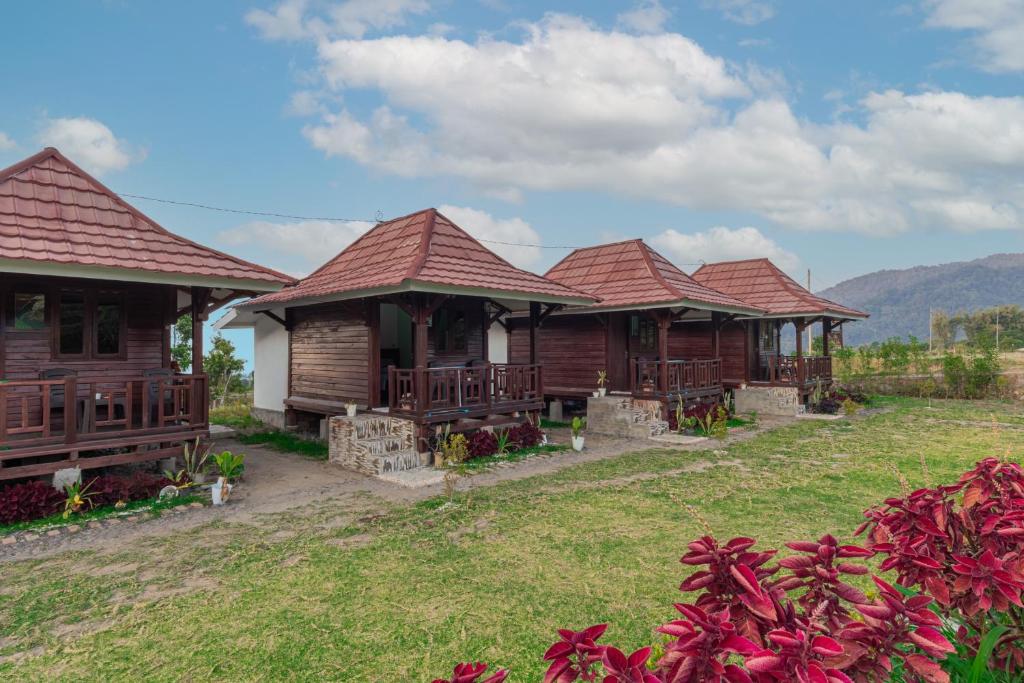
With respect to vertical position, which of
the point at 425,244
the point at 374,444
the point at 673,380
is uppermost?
the point at 425,244

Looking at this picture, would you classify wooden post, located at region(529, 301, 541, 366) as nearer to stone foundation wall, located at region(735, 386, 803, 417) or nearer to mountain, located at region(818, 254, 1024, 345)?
stone foundation wall, located at region(735, 386, 803, 417)

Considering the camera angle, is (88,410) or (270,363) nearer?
(88,410)

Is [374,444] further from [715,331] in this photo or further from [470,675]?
[715,331]

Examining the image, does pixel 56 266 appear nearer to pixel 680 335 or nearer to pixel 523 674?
pixel 523 674

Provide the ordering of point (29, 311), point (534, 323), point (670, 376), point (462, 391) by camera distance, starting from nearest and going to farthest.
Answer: point (29, 311), point (462, 391), point (534, 323), point (670, 376)

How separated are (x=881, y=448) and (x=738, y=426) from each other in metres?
3.69

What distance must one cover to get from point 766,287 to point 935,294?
18432 cm

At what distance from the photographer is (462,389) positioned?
1057cm

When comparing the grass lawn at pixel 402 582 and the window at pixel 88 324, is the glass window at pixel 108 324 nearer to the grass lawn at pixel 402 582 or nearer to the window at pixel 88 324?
the window at pixel 88 324

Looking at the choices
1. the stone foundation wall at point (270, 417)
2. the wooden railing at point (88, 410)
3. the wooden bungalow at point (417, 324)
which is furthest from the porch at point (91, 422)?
the stone foundation wall at point (270, 417)

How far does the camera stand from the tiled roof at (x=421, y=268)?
383 inches

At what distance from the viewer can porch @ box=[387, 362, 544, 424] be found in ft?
32.6

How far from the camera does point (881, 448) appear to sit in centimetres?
1095

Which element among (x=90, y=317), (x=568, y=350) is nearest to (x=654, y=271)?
(x=568, y=350)
